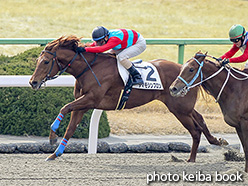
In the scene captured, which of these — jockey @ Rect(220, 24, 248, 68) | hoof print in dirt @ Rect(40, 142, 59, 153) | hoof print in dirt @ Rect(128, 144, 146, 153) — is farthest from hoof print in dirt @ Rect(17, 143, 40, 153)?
jockey @ Rect(220, 24, 248, 68)

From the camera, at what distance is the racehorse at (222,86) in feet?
18.6

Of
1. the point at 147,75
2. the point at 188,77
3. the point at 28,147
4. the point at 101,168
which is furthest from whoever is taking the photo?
the point at 28,147

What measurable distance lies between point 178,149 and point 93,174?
79.8 inches

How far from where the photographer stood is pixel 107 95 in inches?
257

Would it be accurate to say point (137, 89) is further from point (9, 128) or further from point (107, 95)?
point (9, 128)

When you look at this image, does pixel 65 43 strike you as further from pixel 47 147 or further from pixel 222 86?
pixel 222 86

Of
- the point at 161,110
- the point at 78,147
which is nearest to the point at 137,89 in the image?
the point at 78,147

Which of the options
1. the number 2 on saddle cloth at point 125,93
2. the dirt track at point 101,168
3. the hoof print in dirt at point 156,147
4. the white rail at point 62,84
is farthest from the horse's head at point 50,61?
the hoof print in dirt at point 156,147

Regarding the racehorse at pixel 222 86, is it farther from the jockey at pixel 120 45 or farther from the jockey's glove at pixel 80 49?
the jockey's glove at pixel 80 49

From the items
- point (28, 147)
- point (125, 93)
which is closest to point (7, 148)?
point (28, 147)

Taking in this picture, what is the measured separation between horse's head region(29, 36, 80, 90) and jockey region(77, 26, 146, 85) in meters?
0.15

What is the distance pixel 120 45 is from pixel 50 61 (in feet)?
2.95

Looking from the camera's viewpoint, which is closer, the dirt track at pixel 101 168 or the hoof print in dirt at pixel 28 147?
the dirt track at pixel 101 168

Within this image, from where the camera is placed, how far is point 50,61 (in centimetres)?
631
